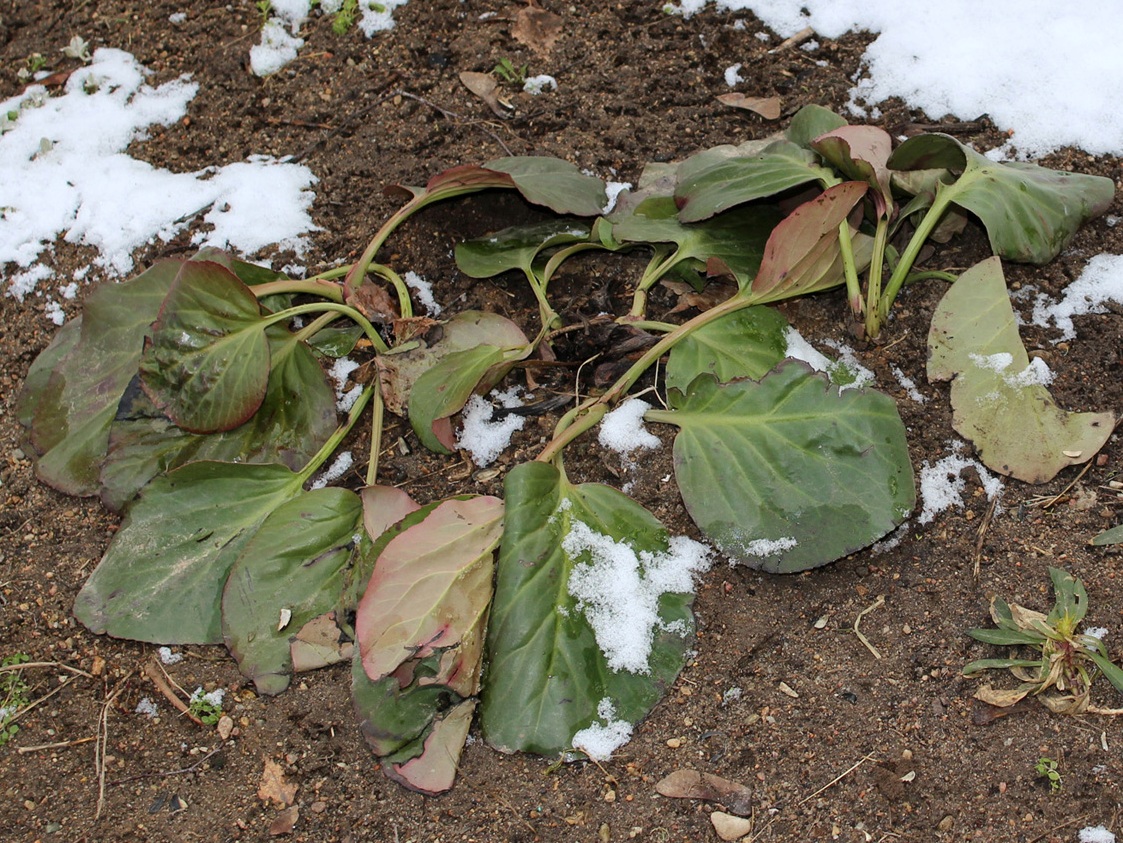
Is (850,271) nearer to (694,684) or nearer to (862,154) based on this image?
(862,154)

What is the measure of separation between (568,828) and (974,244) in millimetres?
1336

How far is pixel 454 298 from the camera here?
2.05 metres

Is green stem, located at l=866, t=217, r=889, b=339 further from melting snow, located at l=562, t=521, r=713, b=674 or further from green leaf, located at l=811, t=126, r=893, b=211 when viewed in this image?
melting snow, located at l=562, t=521, r=713, b=674

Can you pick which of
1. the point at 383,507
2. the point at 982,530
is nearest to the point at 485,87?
the point at 383,507

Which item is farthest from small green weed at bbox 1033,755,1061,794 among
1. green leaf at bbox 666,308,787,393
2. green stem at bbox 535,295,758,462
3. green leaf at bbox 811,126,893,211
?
green leaf at bbox 811,126,893,211

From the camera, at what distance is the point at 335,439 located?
1.83 meters

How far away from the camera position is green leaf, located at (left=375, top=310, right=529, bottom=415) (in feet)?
6.03

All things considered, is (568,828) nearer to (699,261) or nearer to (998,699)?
(998,699)

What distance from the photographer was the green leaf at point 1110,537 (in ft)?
5.16

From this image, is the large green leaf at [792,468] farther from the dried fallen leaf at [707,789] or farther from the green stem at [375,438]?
the green stem at [375,438]

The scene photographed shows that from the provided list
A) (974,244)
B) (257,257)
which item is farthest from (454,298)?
(974,244)

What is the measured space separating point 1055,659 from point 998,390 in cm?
48

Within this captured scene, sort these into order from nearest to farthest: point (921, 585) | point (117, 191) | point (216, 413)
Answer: point (921, 585) → point (216, 413) → point (117, 191)

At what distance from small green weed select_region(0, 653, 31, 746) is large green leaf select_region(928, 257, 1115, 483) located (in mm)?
1605
